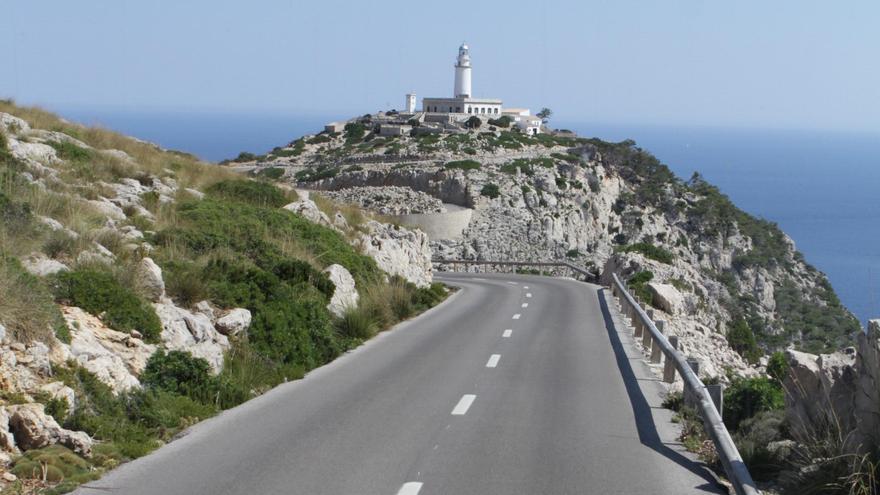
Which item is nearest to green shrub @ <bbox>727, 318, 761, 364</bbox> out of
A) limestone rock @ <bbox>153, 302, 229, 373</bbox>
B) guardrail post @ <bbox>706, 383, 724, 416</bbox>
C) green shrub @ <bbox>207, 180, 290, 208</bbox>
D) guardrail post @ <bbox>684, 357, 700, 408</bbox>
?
green shrub @ <bbox>207, 180, 290, 208</bbox>

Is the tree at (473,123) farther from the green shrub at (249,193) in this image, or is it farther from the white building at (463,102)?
the green shrub at (249,193)

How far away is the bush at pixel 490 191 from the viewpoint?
80.6 meters

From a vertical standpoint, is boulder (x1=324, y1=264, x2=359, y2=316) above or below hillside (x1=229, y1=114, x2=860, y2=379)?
above

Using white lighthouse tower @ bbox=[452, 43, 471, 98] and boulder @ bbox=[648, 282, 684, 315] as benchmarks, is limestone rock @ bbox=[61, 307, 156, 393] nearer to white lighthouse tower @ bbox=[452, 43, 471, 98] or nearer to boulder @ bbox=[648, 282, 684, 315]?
boulder @ bbox=[648, 282, 684, 315]

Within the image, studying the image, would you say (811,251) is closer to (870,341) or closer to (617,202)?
(617,202)

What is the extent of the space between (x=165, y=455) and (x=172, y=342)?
340 cm

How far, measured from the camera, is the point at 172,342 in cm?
1252

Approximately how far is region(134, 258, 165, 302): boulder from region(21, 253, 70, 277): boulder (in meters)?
0.93

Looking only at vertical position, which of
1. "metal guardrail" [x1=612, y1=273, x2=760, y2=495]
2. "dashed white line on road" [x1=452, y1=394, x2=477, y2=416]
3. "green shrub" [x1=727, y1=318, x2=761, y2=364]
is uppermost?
"metal guardrail" [x1=612, y1=273, x2=760, y2=495]

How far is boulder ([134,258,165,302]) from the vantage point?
13.3 m

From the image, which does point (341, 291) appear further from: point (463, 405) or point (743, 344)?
point (743, 344)

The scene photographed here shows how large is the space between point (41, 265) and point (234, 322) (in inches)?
108

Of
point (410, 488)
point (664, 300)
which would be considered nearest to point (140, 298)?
point (410, 488)

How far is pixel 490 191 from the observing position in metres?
80.8
